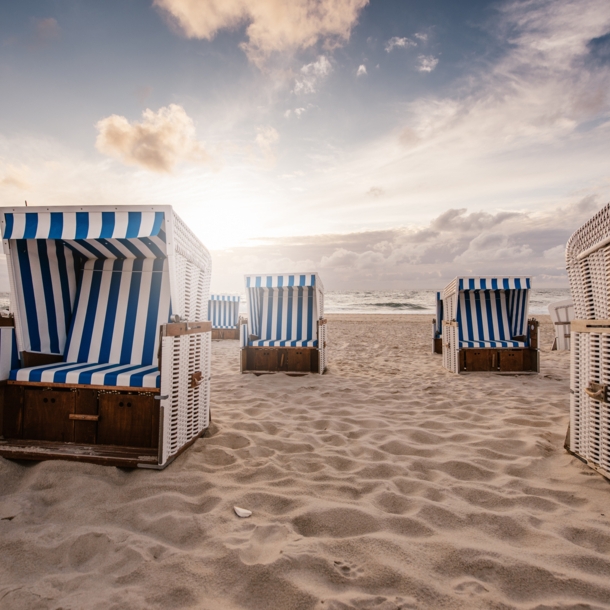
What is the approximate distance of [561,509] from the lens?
1972 millimetres

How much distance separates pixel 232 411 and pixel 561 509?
3.09 meters

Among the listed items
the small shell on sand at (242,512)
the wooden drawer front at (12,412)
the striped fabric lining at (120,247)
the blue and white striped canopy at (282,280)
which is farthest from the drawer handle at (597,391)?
the wooden drawer front at (12,412)

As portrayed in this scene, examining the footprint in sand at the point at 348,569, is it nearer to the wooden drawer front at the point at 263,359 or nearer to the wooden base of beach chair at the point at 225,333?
the wooden drawer front at the point at 263,359

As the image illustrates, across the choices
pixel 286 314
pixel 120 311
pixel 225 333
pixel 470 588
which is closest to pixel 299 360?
pixel 286 314

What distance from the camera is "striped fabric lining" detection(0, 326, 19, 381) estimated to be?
2.69 meters

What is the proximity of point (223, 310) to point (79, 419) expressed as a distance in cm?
877

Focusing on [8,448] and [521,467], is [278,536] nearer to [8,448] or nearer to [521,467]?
[521,467]

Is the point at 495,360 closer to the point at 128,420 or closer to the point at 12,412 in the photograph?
the point at 128,420

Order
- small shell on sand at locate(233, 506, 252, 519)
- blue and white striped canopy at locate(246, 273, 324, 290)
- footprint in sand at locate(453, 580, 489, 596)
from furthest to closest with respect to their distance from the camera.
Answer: blue and white striped canopy at locate(246, 273, 324, 290) < small shell on sand at locate(233, 506, 252, 519) < footprint in sand at locate(453, 580, 489, 596)

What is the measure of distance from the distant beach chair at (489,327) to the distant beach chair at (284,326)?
255 cm

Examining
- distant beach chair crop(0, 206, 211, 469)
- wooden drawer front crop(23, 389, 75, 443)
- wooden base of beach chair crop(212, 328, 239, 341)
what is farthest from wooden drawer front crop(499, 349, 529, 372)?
wooden base of beach chair crop(212, 328, 239, 341)

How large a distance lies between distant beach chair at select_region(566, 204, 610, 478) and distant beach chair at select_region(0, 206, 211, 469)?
3124mm

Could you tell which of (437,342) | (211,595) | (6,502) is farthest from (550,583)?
(437,342)

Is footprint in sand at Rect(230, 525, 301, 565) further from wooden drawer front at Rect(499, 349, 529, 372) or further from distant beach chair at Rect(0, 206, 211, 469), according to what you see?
wooden drawer front at Rect(499, 349, 529, 372)
